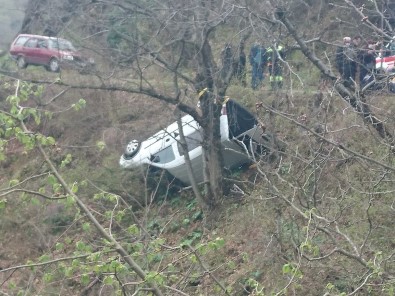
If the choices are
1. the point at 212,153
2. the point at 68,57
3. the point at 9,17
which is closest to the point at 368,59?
the point at 212,153

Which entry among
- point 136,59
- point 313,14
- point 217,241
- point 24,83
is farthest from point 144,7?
point 217,241

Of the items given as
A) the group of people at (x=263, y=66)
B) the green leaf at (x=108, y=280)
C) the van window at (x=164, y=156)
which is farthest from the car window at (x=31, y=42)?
the green leaf at (x=108, y=280)

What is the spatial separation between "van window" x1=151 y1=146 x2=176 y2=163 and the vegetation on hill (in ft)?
1.34

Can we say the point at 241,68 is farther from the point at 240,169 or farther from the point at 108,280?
the point at 108,280

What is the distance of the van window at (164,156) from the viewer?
18.5 metres

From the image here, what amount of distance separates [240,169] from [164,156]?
1.61m

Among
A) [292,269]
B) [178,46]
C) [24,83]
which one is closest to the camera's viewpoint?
[292,269]

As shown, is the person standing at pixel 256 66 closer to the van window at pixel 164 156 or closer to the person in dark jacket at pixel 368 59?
the person in dark jacket at pixel 368 59

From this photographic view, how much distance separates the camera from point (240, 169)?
1847 centimetres

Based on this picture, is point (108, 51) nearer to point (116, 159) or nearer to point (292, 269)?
point (116, 159)

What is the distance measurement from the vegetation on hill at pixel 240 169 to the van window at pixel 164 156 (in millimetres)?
408

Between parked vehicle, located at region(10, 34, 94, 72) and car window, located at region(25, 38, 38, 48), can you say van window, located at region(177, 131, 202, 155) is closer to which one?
parked vehicle, located at region(10, 34, 94, 72)

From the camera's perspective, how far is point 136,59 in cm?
1571

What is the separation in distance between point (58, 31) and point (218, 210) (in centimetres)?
507
